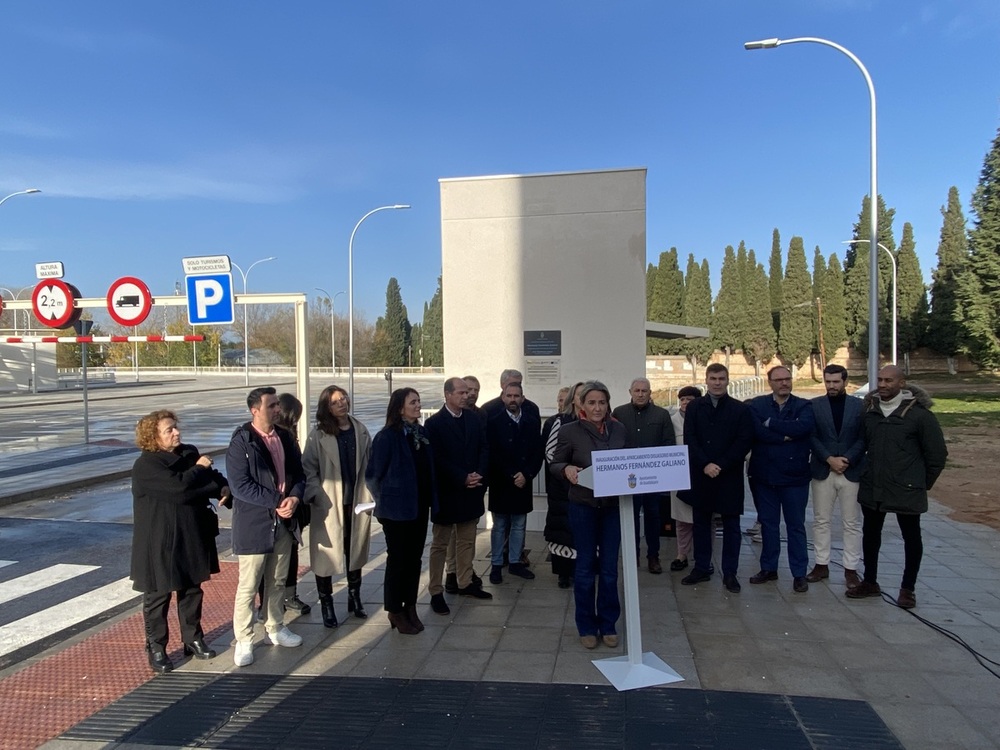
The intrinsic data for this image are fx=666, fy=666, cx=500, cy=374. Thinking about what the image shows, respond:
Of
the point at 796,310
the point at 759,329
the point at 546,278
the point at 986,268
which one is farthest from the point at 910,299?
the point at 546,278

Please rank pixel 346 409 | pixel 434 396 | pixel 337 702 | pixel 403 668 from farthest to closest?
pixel 434 396 → pixel 346 409 → pixel 403 668 → pixel 337 702

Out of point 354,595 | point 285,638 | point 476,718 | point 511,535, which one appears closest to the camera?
point 476,718

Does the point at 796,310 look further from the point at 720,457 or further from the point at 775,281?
the point at 720,457

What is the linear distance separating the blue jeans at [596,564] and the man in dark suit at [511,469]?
1350 millimetres

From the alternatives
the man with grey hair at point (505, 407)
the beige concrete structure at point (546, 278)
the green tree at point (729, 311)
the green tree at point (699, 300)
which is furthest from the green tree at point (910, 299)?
the man with grey hair at point (505, 407)

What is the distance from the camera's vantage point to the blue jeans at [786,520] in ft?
18.9

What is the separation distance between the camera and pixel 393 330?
277 feet

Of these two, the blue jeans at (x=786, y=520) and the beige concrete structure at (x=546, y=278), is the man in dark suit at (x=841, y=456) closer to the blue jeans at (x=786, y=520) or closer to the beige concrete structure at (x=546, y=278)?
the blue jeans at (x=786, y=520)

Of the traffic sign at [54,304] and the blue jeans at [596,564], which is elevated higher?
the traffic sign at [54,304]

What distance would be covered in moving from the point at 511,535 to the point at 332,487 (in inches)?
77.8

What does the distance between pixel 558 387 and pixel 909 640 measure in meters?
4.28

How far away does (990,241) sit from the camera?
24.5 metres

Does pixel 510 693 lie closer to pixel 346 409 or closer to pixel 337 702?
pixel 337 702

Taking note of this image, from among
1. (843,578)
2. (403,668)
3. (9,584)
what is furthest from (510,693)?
(9,584)
